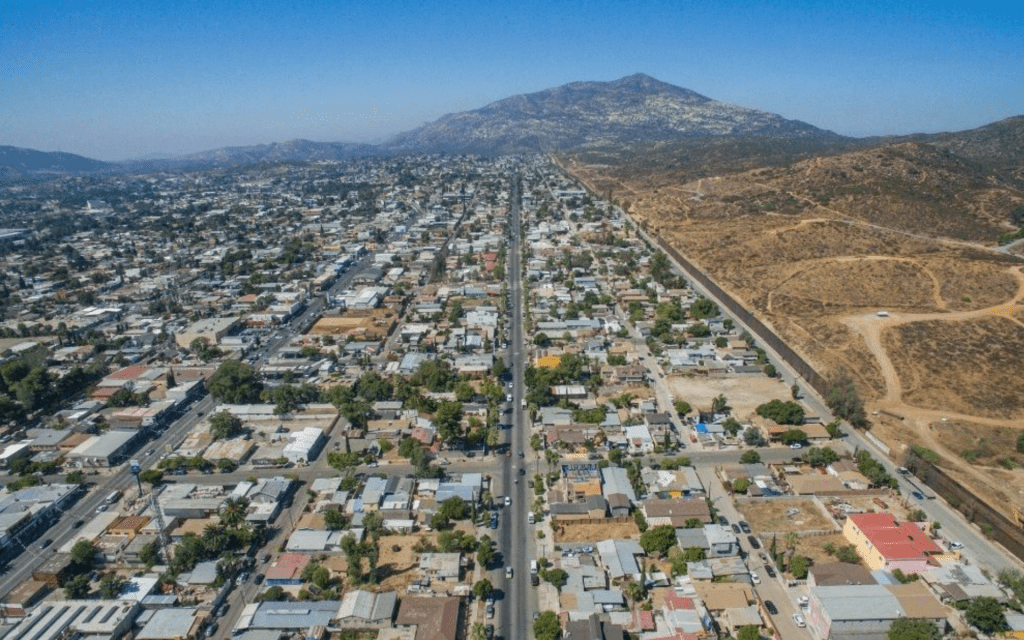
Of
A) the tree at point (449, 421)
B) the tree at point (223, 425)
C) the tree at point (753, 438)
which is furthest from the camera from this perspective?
the tree at point (223, 425)

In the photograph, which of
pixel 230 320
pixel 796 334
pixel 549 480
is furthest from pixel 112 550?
pixel 796 334

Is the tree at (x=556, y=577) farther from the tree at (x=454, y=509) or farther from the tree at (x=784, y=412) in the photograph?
the tree at (x=784, y=412)

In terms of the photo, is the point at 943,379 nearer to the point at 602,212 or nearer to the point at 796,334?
the point at 796,334

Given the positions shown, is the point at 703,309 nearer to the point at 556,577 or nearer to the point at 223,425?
the point at 556,577

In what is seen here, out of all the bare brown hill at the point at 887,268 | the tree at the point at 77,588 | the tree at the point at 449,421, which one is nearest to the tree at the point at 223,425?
the tree at the point at 77,588

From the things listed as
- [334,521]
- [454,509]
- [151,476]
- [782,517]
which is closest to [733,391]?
[782,517]

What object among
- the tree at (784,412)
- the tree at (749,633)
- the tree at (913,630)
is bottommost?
the tree at (749,633)
